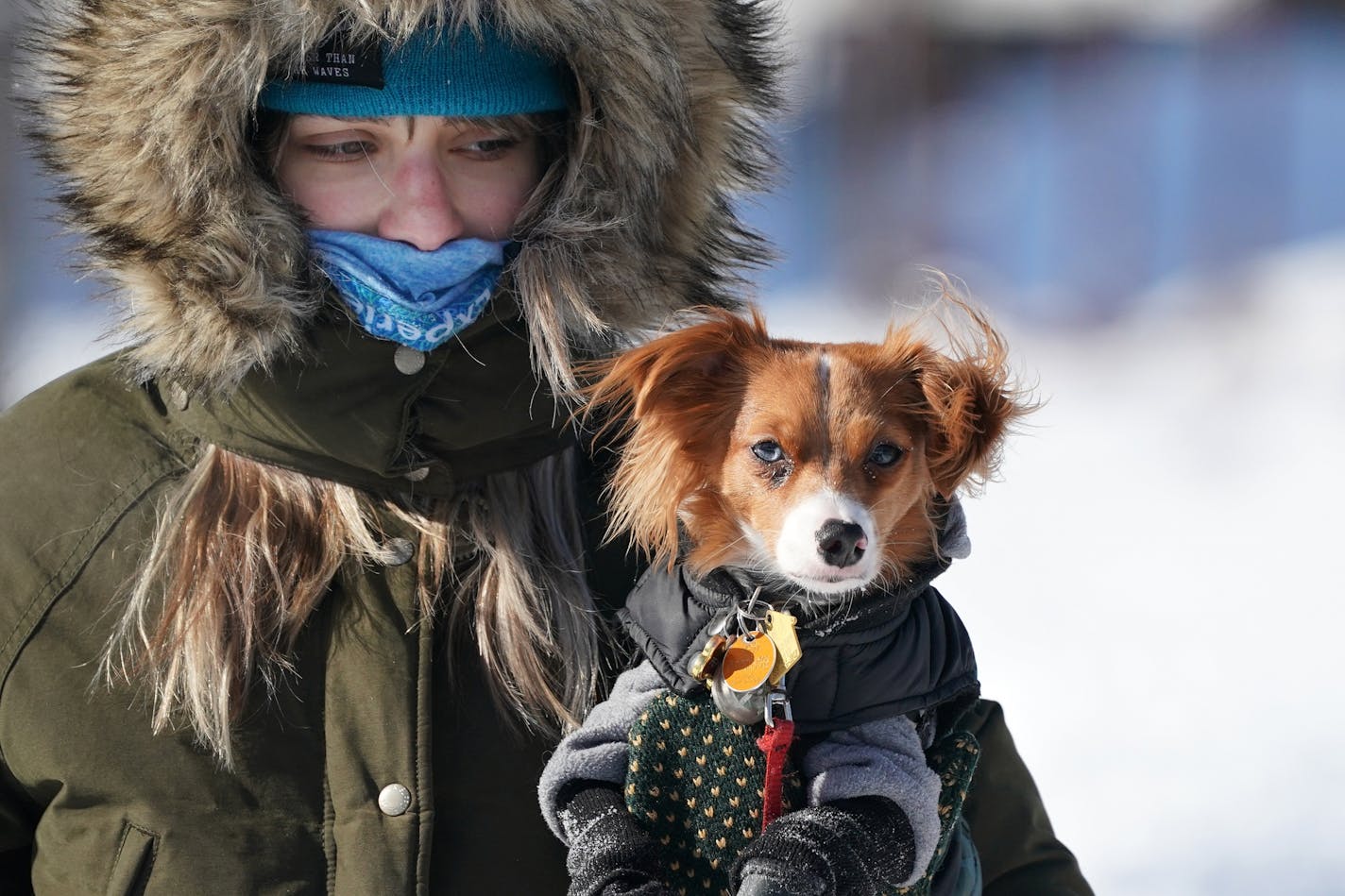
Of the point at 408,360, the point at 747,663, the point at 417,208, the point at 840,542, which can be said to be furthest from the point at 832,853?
the point at 417,208

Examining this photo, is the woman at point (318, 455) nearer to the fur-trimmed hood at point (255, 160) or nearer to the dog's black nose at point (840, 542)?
the fur-trimmed hood at point (255, 160)

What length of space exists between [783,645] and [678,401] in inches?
14.3

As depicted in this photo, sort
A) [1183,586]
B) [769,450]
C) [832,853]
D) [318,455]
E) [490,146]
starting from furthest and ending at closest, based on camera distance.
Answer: [1183,586] < [490,146] < [318,455] < [769,450] < [832,853]

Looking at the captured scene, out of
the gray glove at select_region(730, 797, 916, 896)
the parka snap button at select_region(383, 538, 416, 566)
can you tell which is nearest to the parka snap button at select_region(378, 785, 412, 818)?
the parka snap button at select_region(383, 538, 416, 566)

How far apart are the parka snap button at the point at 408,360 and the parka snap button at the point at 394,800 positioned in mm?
573

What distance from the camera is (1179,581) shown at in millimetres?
5719

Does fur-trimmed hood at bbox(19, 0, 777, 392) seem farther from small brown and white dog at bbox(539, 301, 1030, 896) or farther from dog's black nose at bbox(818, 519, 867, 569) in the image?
dog's black nose at bbox(818, 519, 867, 569)

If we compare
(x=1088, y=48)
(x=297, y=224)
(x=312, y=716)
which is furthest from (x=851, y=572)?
(x=1088, y=48)

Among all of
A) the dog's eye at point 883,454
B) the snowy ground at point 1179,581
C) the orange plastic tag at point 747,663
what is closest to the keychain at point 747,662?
the orange plastic tag at point 747,663

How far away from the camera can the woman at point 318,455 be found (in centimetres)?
188

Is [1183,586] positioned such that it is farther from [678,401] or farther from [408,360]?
[408,360]

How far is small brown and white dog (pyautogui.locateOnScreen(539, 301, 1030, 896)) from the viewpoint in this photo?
5.86 feet

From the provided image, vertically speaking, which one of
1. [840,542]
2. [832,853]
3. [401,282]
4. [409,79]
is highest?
[409,79]

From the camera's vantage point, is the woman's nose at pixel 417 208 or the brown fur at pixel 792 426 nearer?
the brown fur at pixel 792 426
